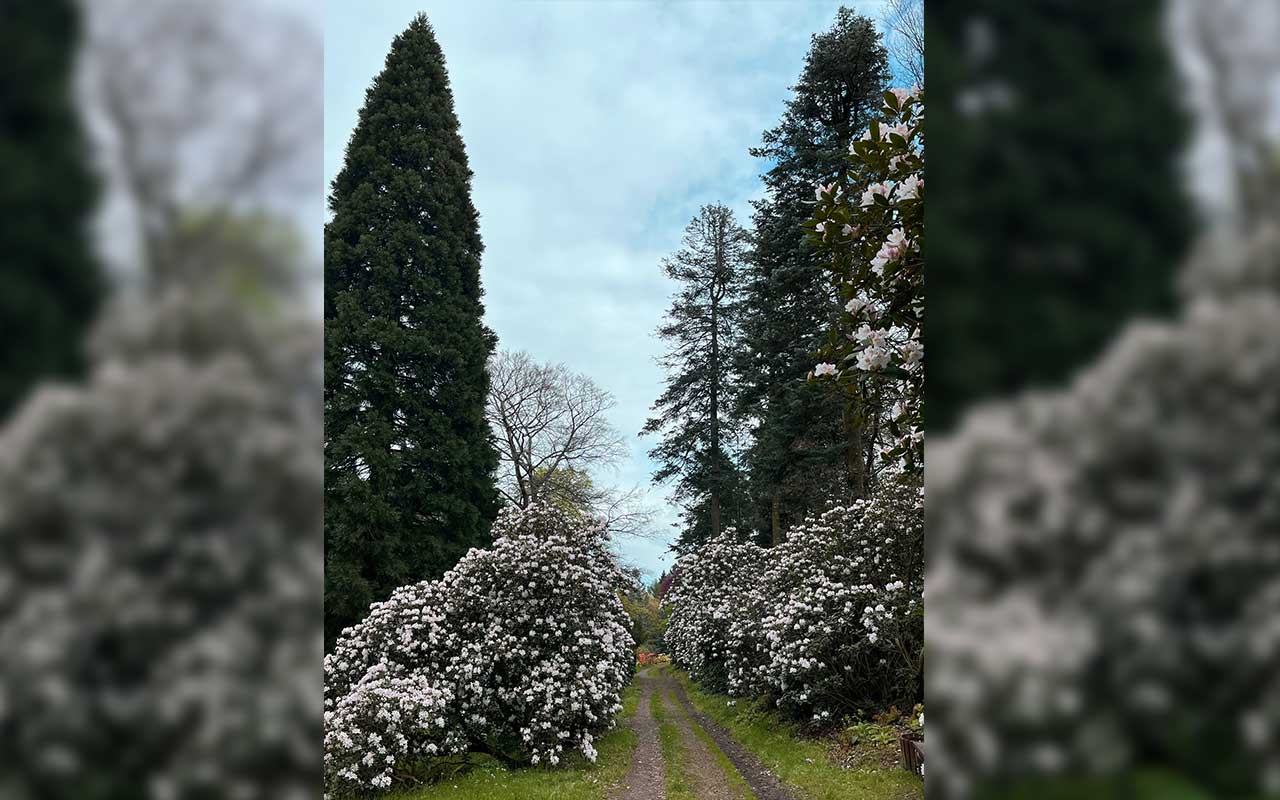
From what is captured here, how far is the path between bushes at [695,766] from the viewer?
5.31 meters

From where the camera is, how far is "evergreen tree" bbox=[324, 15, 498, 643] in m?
9.75

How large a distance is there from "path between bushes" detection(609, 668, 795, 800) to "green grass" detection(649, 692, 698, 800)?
28mm

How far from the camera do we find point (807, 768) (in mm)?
5422

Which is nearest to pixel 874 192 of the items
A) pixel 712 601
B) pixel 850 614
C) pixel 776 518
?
pixel 850 614
